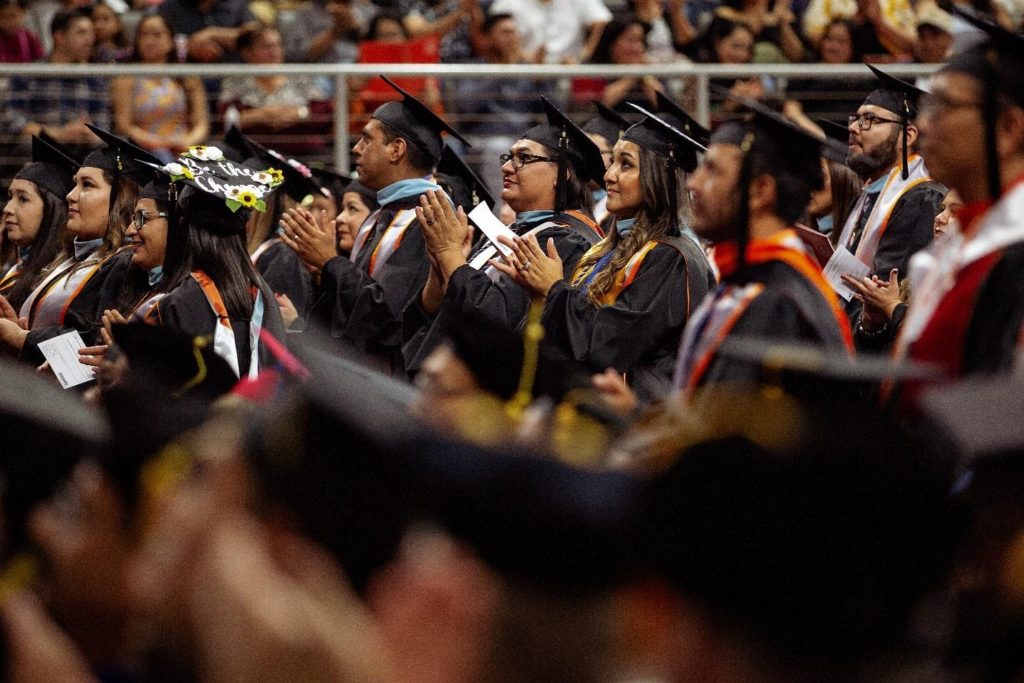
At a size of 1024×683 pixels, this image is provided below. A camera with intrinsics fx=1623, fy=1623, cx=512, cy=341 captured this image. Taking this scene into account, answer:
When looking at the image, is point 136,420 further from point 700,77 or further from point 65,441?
point 700,77

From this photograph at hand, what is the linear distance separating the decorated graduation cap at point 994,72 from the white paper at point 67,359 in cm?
404

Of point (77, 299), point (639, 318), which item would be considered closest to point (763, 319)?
point (639, 318)

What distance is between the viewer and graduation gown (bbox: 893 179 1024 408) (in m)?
3.79


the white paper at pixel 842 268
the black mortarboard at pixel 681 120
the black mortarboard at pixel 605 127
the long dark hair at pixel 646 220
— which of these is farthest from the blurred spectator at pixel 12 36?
the white paper at pixel 842 268

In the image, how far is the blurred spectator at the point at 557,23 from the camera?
11.9m

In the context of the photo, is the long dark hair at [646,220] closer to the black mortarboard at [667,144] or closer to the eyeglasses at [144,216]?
the black mortarboard at [667,144]

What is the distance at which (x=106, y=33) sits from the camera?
38.3 feet

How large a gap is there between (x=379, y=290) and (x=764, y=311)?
3.63 metres

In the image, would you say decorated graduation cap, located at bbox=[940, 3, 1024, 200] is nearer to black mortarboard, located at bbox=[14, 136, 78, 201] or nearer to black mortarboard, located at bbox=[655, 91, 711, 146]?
black mortarboard, located at bbox=[655, 91, 711, 146]

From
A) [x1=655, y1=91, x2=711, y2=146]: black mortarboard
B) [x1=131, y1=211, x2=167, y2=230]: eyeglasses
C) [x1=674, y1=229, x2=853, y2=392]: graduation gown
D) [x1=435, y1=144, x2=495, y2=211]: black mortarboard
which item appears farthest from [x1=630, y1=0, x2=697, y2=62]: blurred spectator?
[x1=674, y1=229, x2=853, y2=392]: graduation gown

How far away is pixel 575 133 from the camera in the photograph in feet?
24.8

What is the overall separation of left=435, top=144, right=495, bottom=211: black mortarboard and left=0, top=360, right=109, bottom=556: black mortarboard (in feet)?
17.2

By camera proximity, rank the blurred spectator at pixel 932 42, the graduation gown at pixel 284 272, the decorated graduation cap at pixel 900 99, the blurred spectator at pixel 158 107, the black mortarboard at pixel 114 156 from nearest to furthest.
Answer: the decorated graduation cap at pixel 900 99 → the black mortarboard at pixel 114 156 → the graduation gown at pixel 284 272 → the blurred spectator at pixel 158 107 → the blurred spectator at pixel 932 42

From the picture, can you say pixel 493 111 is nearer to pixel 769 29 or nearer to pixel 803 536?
pixel 769 29
